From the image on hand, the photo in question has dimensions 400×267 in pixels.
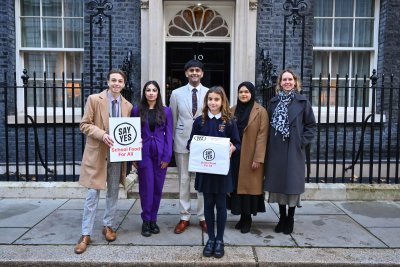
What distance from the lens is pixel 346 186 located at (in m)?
6.75

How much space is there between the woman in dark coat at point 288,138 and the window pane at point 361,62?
181 inches

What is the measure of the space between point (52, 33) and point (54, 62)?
58 cm

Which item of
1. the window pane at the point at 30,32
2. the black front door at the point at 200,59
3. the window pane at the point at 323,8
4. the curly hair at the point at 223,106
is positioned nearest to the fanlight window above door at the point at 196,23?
the black front door at the point at 200,59

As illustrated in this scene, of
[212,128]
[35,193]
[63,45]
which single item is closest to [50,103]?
[63,45]

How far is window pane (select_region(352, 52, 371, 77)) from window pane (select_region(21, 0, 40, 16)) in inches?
258

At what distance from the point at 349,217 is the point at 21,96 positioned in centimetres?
665

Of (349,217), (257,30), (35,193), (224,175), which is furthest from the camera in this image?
(257,30)

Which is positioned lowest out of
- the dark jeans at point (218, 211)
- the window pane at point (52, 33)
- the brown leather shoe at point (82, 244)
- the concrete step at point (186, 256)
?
the concrete step at point (186, 256)

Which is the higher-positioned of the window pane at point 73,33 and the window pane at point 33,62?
the window pane at point 73,33

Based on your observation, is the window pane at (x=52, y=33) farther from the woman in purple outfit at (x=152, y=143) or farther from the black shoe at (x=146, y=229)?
the black shoe at (x=146, y=229)

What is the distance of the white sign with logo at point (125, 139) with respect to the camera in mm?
4512

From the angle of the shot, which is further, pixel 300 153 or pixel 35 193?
pixel 35 193

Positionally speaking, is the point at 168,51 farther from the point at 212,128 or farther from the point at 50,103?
the point at 212,128

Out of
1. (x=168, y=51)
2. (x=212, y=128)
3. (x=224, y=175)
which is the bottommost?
(x=224, y=175)
